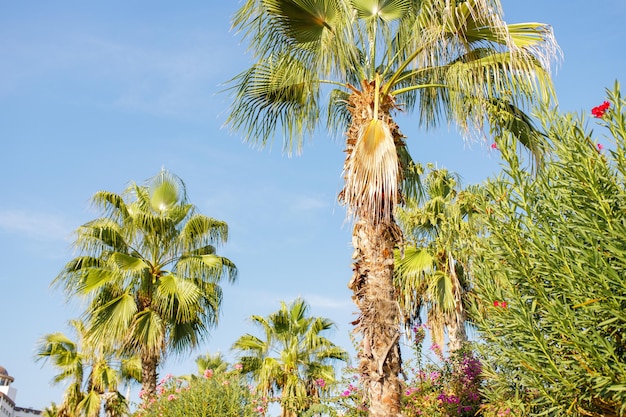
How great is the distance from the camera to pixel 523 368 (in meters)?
4.91

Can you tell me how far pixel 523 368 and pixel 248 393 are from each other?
742 cm

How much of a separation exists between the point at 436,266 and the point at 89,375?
10.4 metres

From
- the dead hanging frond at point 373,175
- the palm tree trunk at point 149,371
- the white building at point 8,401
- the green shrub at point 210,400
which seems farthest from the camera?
the white building at point 8,401

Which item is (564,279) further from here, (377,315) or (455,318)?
(455,318)

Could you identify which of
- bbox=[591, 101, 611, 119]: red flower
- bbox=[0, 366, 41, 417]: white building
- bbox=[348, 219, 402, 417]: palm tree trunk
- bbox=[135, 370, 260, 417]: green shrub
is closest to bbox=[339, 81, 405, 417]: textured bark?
bbox=[348, 219, 402, 417]: palm tree trunk

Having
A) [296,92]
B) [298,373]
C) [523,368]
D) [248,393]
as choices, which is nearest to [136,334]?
[248,393]

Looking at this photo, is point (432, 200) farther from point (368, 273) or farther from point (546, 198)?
point (546, 198)

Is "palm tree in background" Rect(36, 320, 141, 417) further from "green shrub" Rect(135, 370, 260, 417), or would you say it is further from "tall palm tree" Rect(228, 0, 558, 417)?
"tall palm tree" Rect(228, 0, 558, 417)

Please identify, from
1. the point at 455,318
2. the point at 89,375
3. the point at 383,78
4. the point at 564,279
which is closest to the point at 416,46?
the point at 383,78

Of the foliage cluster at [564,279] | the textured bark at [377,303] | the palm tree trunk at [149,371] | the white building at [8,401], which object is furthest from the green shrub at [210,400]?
the white building at [8,401]

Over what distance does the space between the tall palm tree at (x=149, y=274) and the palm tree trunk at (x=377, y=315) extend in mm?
6505

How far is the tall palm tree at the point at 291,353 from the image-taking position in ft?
54.1

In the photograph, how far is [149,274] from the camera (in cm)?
1359

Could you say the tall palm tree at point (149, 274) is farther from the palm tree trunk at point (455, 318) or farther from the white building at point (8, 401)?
the white building at point (8, 401)
